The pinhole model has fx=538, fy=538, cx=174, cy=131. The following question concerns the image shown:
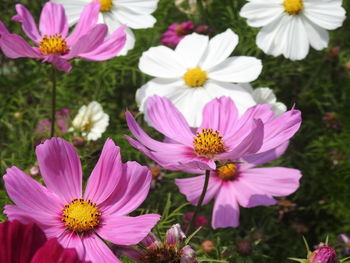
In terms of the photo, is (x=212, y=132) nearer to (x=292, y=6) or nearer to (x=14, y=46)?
(x=14, y=46)

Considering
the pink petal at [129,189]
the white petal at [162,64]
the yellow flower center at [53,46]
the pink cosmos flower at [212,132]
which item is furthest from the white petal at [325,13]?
the pink petal at [129,189]

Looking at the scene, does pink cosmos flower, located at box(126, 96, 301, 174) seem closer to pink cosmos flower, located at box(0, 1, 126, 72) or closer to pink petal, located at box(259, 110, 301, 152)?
pink petal, located at box(259, 110, 301, 152)

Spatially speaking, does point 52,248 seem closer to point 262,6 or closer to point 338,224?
point 262,6

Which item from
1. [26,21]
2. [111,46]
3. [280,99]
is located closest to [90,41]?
[111,46]

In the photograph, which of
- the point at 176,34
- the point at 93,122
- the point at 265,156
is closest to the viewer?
the point at 265,156

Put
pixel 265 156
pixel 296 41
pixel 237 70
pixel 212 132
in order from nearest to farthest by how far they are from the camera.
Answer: pixel 212 132, pixel 265 156, pixel 237 70, pixel 296 41

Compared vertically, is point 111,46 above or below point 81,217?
above
